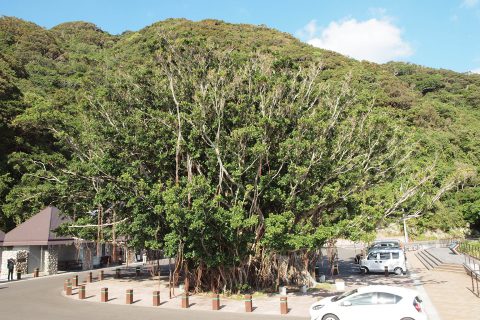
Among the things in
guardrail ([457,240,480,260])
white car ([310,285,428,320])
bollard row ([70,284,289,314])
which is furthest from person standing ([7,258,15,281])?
guardrail ([457,240,480,260])

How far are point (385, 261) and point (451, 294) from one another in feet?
29.9

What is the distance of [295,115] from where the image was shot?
20.6m

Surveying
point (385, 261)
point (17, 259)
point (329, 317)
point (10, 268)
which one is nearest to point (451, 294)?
point (329, 317)

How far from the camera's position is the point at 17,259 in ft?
103

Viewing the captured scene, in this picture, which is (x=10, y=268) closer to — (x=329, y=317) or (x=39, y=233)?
(x=39, y=233)

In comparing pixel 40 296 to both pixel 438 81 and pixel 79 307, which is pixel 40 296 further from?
pixel 438 81

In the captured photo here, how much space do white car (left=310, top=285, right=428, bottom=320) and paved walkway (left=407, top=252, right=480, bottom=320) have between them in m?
2.94

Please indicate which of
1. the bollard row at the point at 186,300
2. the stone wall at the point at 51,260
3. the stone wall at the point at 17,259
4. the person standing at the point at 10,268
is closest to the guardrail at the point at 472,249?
the bollard row at the point at 186,300

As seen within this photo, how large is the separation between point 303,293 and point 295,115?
927cm

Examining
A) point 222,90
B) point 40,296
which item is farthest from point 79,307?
point 222,90

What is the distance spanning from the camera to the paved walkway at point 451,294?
13.5 m

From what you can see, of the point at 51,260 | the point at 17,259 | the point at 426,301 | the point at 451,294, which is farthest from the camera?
the point at 51,260

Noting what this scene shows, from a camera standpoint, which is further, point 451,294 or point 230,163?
point 230,163

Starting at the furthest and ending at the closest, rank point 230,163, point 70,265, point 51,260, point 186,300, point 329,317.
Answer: point 70,265
point 51,260
point 230,163
point 186,300
point 329,317
